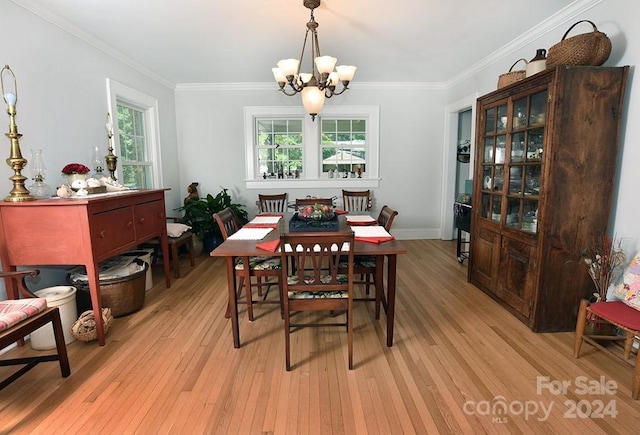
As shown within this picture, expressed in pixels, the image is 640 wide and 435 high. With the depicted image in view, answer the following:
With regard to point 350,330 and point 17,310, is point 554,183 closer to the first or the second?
point 350,330

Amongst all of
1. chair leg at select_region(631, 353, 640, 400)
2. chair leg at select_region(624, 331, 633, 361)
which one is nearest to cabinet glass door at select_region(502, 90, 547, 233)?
chair leg at select_region(624, 331, 633, 361)

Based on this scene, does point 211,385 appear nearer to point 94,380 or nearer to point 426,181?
point 94,380

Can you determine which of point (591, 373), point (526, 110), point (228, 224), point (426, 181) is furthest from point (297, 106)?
point (591, 373)

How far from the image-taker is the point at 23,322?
5.80 ft

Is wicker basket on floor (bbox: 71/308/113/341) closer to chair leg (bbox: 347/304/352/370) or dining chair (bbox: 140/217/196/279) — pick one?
dining chair (bbox: 140/217/196/279)

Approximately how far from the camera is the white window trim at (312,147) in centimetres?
508

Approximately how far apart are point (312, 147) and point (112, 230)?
3286 millimetres

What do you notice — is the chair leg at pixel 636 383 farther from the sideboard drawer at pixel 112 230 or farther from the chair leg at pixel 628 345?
the sideboard drawer at pixel 112 230

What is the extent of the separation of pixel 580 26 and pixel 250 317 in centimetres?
369

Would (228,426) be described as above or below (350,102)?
below

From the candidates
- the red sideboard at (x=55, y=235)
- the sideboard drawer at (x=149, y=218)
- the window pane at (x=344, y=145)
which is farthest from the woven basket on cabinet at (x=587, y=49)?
the sideboard drawer at (x=149, y=218)

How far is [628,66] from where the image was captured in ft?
7.41

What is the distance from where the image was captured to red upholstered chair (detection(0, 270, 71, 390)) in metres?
1.68

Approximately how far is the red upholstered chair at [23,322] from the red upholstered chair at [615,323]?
328 cm
